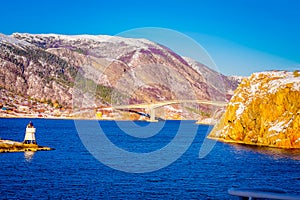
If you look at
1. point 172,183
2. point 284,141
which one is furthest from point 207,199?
point 284,141

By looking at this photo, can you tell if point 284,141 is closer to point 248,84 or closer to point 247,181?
point 248,84

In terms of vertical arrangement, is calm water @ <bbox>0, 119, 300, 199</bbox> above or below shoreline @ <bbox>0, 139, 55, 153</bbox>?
below

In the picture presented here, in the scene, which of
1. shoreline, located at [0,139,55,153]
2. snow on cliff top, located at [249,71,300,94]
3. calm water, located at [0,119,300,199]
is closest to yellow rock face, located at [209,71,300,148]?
snow on cliff top, located at [249,71,300,94]

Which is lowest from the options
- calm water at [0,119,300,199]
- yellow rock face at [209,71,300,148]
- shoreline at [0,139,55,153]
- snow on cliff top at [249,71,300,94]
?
calm water at [0,119,300,199]

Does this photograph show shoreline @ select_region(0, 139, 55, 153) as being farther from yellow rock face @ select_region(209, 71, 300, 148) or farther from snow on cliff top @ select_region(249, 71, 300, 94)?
snow on cliff top @ select_region(249, 71, 300, 94)

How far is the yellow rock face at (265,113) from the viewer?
354 feet

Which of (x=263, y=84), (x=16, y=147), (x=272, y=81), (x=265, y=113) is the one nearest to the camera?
(x=16, y=147)

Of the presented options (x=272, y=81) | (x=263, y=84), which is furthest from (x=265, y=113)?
(x=263, y=84)

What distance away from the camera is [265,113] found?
116 m

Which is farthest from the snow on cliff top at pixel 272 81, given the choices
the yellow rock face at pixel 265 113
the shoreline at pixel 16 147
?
the shoreline at pixel 16 147

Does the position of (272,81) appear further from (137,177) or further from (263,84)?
(137,177)

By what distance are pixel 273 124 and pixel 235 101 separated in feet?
62.0

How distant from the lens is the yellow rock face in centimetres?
10781

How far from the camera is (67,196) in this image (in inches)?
1697
